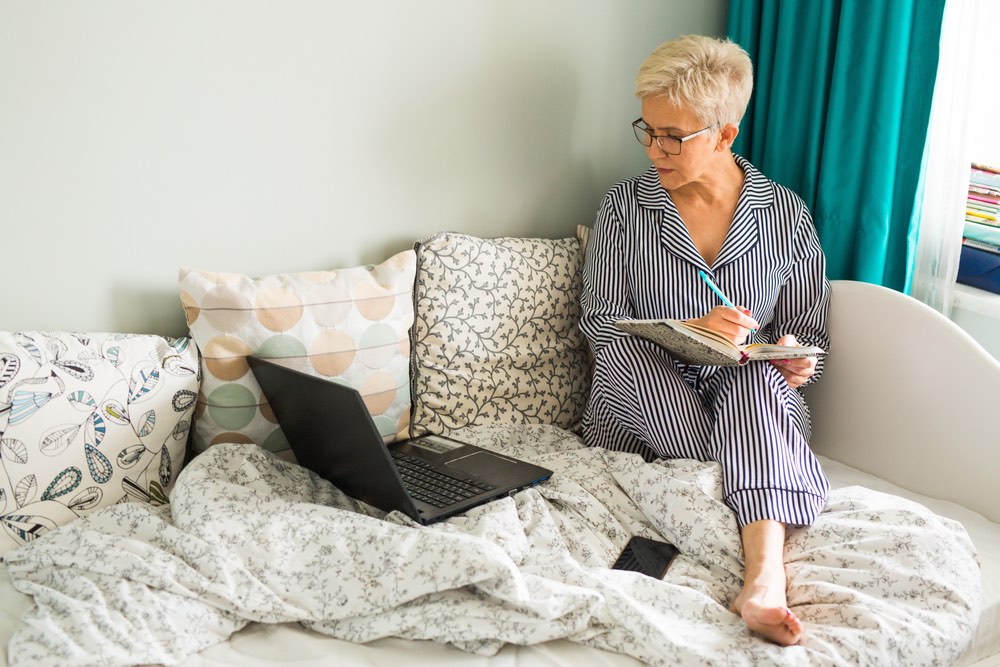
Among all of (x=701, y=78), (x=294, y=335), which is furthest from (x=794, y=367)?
(x=294, y=335)

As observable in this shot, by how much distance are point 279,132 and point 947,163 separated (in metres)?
1.38

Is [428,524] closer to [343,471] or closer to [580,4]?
[343,471]

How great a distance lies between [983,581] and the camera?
146 centimetres

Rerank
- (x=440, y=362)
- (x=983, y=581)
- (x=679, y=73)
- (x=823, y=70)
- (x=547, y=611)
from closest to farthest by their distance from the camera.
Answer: (x=547, y=611) → (x=983, y=581) → (x=679, y=73) → (x=440, y=362) → (x=823, y=70)

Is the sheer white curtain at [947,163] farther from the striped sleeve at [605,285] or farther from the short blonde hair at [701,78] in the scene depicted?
the striped sleeve at [605,285]

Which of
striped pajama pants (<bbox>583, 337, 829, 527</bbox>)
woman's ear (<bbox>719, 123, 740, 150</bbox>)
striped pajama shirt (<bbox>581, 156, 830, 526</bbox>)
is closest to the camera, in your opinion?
striped pajama pants (<bbox>583, 337, 829, 527</bbox>)

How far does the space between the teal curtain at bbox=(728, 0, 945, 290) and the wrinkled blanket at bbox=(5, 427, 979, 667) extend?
686 mm

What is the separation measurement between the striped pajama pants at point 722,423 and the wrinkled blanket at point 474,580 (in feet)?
0.19

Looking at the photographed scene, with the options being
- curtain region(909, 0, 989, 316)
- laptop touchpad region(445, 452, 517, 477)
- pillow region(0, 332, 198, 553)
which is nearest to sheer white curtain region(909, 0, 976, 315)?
curtain region(909, 0, 989, 316)

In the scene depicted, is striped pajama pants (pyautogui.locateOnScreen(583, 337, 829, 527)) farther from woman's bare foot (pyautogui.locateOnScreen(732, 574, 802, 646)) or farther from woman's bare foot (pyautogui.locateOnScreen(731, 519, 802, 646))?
woman's bare foot (pyautogui.locateOnScreen(732, 574, 802, 646))

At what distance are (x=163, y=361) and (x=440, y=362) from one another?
Result: 558 mm

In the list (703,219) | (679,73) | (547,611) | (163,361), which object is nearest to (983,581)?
(547,611)

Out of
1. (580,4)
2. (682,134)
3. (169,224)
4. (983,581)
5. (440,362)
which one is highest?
(580,4)

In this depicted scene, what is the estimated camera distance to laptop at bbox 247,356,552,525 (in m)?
1.45
